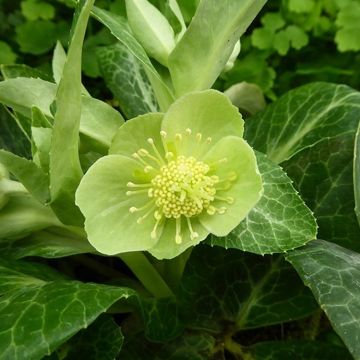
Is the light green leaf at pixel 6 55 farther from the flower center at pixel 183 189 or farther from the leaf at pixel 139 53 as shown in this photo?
the flower center at pixel 183 189

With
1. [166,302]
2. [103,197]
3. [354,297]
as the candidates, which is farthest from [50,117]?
[354,297]

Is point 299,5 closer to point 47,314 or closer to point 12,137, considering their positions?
point 12,137

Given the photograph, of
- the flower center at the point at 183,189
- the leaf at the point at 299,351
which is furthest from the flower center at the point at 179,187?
the leaf at the point at 299,351

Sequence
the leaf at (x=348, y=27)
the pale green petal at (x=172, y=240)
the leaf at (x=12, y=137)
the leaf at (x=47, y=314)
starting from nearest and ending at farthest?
the leaf at (x=47, y=314) → the pale green petal at (x=172, y=240) → the leaf at (x=12, y=137) → the leaf at (x=348, y=27)

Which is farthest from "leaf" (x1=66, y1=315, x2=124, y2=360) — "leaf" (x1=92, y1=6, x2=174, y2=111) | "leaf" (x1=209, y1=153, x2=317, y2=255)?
"leaf" (x1=92, y1=6, x2=174, y2=111)

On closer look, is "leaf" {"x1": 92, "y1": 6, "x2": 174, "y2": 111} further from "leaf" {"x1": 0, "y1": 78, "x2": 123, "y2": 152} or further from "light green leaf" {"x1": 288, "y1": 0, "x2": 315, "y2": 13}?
"light green leaf" {"x1": 288, "y1": 0, "x2": 315, "y2": 13}

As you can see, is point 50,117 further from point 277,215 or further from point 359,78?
point 359,78
